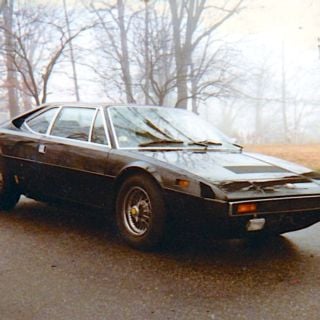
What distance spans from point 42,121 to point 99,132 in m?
1.05

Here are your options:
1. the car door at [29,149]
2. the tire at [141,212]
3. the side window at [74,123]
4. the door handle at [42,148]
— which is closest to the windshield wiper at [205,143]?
the tire at [141,212]

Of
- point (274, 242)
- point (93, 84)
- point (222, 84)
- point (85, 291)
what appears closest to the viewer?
point (85, 291)

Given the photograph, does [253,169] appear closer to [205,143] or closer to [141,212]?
[205,143]

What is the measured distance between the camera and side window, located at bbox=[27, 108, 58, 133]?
16.9 ft

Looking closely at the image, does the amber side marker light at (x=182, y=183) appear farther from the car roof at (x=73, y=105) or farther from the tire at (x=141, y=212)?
the car roof at (x=73, y=105)

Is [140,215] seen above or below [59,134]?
below

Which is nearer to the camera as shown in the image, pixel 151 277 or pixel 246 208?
pixel 151 277

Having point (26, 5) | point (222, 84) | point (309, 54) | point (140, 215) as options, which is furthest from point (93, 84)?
point (140, 215)

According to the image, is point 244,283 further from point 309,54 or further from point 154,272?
point 309,54

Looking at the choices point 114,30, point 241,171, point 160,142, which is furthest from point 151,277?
point 114,30

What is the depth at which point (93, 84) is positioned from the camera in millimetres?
19359

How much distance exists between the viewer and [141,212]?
3.94m

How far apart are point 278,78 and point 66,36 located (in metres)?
22.3

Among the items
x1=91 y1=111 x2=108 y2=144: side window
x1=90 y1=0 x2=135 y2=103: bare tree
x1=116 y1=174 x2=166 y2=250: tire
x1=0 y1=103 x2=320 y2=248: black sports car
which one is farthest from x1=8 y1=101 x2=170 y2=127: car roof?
x1=90 y1=0 x2=135 y2=103: bare tree
